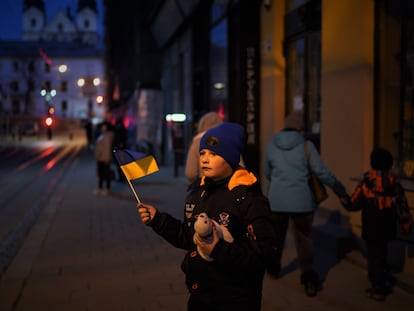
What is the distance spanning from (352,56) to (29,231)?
17.6 feet

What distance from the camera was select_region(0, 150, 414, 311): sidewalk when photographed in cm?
550

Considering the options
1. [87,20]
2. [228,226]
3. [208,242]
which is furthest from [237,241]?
[87,20]

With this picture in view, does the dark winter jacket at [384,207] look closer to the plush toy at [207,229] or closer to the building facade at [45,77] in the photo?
the plush toy at [207,229]

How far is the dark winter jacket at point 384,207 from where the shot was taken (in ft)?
17.4

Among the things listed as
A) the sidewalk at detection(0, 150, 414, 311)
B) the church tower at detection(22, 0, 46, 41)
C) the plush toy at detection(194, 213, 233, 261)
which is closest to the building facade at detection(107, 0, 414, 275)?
the sidewalk at detection(0, 150, 414, 311)

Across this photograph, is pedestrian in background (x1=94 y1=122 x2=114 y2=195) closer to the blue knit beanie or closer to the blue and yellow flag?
the blue and yellow flag

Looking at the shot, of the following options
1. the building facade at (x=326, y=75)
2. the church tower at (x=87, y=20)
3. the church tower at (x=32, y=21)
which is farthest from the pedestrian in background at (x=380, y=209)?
the church tower at (x=32, y=21)

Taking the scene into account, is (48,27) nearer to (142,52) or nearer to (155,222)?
(142,52)

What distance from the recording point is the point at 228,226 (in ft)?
9.70

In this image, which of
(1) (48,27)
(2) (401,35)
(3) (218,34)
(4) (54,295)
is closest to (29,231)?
(4) (54,295)

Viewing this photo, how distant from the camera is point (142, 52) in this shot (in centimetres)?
2917

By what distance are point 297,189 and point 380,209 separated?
31.8 inches

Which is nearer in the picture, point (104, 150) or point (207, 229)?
point (207, 229)

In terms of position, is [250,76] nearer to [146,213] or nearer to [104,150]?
[104,150]
